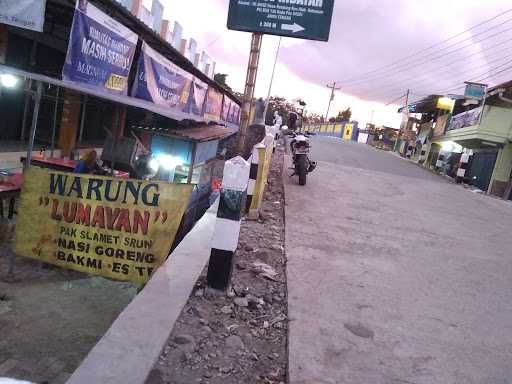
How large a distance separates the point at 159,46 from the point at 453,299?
12.9 metres

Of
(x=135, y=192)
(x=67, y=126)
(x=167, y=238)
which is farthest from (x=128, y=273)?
(x=67, y=126)

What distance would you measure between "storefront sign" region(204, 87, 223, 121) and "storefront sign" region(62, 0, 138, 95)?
9.86 m

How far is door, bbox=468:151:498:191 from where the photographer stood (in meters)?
19.5

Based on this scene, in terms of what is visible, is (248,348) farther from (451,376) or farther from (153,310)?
(451,376)

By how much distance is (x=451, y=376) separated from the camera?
109 inches

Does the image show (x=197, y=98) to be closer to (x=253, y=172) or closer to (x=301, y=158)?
(x=301, y=158)

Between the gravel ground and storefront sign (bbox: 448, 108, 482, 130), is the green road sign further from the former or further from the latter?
the gravel ground

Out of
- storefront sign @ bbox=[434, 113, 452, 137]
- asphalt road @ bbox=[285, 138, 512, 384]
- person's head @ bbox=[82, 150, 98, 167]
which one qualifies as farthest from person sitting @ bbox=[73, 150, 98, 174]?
storefront sign @ bbox=[434, 113, 452, 137]

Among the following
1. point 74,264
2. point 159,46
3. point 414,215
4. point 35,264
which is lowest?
point 35,264

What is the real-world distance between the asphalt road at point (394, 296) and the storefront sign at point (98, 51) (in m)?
4.93

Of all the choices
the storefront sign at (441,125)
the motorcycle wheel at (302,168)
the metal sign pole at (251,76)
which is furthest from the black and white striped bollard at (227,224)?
the storefront sign at (441,125)

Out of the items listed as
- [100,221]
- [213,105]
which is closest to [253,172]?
[100,221]

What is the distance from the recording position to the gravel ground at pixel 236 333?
2518mm

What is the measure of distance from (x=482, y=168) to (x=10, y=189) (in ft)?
68.4
